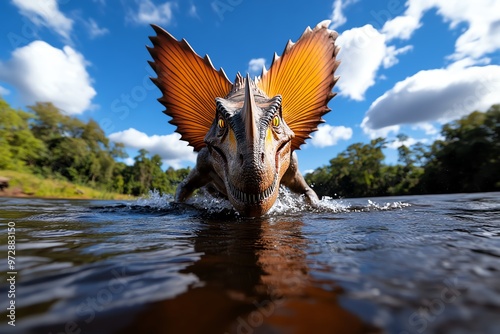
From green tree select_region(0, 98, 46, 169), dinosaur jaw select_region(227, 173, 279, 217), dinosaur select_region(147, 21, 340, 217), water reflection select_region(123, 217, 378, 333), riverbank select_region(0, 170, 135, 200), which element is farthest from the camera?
green tree select_region(0, 98, 46, 169)

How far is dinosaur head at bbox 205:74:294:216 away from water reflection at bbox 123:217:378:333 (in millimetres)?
1435

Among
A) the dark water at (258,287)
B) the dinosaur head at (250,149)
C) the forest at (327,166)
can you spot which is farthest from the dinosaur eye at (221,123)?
the forest at (327,166)

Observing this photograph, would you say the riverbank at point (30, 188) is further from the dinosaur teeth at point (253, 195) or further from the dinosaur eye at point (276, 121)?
the dinosaur eye at point (276, 121)

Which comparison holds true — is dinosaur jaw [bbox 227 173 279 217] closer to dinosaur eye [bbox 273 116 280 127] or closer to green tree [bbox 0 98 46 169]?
dinosaur eye [bbox 273 116 280 127]

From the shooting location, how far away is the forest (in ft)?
84.5

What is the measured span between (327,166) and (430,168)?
26576mm

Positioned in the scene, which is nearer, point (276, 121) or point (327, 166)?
point (276, 121)

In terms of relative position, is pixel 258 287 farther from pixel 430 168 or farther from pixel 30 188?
pixel 430 168

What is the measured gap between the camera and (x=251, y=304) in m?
0.77

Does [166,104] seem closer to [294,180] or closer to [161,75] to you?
[161,75]

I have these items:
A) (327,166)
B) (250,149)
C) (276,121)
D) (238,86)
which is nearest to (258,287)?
(250,149)

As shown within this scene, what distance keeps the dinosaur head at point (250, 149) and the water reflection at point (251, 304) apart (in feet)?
4.71


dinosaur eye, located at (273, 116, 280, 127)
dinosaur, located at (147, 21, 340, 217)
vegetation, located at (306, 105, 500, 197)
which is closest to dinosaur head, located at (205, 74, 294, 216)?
dinosaur eye, located at (273, 116, 280, 127)

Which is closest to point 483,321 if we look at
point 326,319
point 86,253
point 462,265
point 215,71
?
point 326,319
